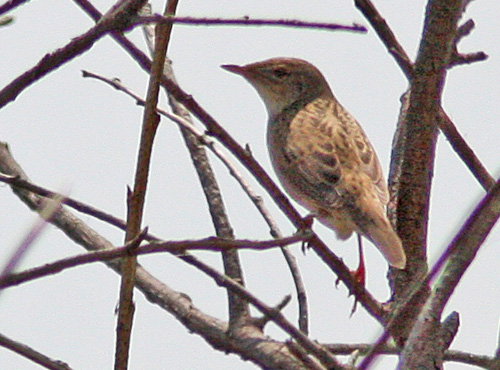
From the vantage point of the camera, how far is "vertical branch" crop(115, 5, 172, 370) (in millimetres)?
1652

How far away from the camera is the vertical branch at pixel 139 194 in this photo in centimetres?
165

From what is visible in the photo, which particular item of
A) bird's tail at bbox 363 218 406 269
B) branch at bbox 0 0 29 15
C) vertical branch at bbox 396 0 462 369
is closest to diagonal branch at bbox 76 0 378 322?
branch at bbox 0 0 29 15

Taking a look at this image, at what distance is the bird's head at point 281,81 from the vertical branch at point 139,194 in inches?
235

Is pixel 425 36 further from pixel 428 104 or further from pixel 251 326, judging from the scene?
pixel 251 326

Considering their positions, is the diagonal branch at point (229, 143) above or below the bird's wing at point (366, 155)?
below

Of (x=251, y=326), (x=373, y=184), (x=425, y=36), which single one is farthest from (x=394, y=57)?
(x=373, y=184)

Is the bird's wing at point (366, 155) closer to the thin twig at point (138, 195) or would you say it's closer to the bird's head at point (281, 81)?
the bird's head at point (281, 81)

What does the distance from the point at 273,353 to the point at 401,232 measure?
5.06ft

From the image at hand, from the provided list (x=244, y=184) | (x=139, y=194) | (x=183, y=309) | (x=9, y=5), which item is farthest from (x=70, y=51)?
(x=183, y=309)

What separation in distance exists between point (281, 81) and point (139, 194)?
21.2 ft

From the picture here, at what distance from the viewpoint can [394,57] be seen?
390cm

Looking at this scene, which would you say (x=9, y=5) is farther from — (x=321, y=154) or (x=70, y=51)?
(x=321, y=154)

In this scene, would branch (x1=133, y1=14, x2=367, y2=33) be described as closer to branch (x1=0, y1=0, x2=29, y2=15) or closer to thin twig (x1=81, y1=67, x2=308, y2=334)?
branch (x1=0, y1=0, x2=29, y2=15)

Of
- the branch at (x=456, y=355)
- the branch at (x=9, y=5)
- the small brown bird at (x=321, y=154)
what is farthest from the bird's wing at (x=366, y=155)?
the branch at (x=9, y=5)
